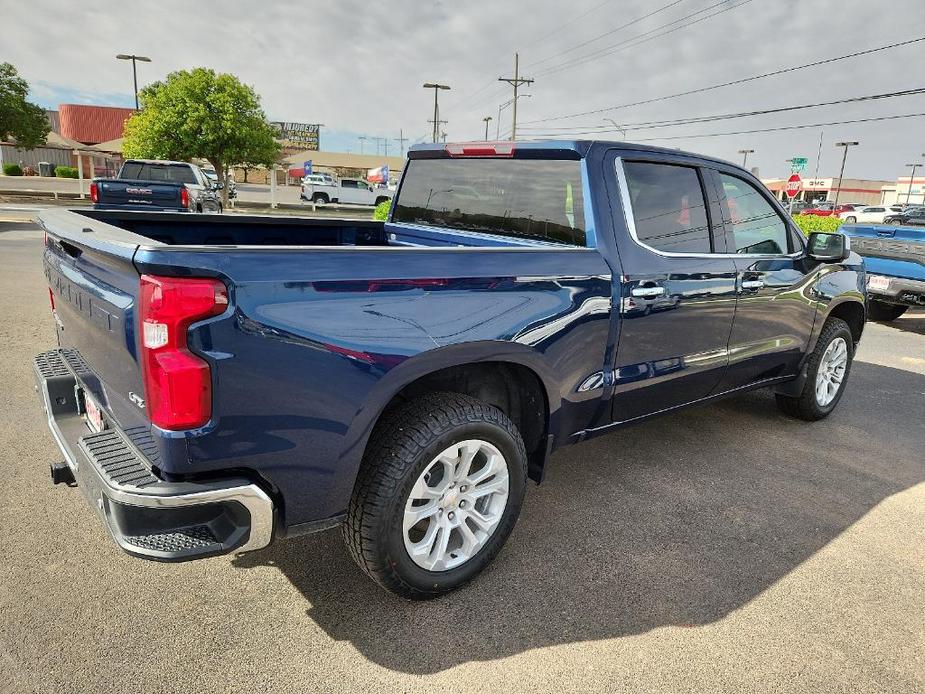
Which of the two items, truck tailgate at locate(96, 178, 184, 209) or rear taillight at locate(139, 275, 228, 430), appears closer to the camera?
rear taillight at locate(139, 275, 228, 430)

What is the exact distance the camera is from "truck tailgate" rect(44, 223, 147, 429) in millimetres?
2066

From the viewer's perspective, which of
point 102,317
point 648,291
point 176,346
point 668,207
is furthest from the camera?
point 668,207

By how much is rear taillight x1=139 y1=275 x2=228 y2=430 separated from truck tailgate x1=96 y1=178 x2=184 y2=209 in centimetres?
1266

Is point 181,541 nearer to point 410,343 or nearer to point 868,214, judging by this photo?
point 410,343

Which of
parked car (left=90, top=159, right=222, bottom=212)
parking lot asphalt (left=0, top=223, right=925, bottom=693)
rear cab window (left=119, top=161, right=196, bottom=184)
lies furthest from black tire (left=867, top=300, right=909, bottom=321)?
rear cab window (left=119, top=161, right=196, bottom=184)

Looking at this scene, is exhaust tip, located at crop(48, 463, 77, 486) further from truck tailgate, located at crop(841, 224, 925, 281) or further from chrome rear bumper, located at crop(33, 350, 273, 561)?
truck tailgate, located at crop(841, 224, 925, 281)

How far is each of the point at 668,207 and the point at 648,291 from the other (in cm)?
58

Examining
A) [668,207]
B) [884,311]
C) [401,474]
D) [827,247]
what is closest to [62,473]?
[401,474]

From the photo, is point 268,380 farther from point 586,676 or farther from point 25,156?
point 25,156

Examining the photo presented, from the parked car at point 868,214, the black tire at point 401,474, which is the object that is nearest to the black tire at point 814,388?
the black tire at point 401,474

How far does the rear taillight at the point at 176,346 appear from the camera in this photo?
1.91 meters

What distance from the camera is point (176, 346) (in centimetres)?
193

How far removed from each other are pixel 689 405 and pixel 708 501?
1.80 feet

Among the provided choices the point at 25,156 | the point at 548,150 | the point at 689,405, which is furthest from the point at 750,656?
the point at 25,156
